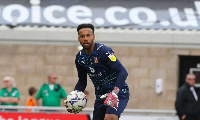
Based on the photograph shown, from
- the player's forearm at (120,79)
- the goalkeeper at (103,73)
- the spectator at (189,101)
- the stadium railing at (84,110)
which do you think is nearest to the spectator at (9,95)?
the stadium railing at (84,110)

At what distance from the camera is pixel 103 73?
9.92 meters

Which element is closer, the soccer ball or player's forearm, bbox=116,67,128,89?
player's forearm, bbox=116,67,128,89

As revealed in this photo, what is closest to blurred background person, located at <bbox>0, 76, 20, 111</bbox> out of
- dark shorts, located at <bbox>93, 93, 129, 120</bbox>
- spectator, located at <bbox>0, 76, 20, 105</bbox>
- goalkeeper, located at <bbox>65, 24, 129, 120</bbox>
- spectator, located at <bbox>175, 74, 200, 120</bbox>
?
spectator, located at <bbox>0, 76, 20, 105</bbox>

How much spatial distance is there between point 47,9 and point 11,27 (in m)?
1.04

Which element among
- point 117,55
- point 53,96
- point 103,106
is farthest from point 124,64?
point 103,106

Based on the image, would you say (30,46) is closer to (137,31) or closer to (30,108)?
(137,31)

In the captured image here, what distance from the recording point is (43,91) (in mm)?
16641

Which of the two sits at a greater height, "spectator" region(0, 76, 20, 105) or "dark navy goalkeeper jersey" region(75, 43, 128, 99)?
"dark navy goalkeeper jersey" region(75, 43, 128, 99)

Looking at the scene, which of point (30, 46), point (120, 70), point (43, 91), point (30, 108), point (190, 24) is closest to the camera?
point (120, 70)

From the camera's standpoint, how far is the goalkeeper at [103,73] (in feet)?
31.6

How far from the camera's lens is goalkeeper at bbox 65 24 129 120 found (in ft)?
31.6

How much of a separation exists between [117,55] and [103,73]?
928 centimetres

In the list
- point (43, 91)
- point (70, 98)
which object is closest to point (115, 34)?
point (43, 91)

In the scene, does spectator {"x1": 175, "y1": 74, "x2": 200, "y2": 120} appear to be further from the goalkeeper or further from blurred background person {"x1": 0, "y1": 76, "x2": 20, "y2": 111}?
the goalkeeper
